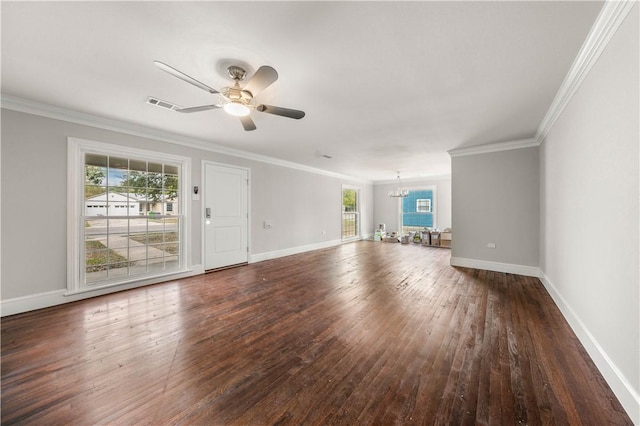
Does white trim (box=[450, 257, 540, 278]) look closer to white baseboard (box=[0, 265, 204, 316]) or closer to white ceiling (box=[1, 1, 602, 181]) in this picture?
white ceiling (box=[1, 1, 602, 181])

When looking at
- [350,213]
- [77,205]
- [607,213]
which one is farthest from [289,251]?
[607,213]

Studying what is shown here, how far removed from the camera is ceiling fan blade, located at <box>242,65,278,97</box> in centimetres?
181

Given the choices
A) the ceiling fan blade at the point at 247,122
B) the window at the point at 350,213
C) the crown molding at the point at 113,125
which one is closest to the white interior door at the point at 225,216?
the crown molding at the point at 113,125

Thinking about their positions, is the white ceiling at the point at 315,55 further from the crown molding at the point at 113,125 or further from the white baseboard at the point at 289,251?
the white baseboard at the point at 289,251

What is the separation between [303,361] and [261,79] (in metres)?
2.34

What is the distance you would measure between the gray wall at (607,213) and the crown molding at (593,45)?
53 mm

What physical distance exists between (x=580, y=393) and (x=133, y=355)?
344cm

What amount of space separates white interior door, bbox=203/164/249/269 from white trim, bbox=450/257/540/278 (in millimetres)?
4787

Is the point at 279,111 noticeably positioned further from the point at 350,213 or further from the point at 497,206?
the point at 350,213

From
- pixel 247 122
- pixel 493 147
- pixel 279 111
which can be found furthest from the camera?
pixel 493 147

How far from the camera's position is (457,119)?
3467 millimetres

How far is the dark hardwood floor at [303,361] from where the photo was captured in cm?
150

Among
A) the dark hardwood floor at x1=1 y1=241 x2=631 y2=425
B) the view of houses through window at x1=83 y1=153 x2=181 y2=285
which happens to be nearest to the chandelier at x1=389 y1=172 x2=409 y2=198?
the dark hardwood floor at x1=1 y1=241 x2=631 y2=425

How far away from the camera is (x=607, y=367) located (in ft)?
5.73
